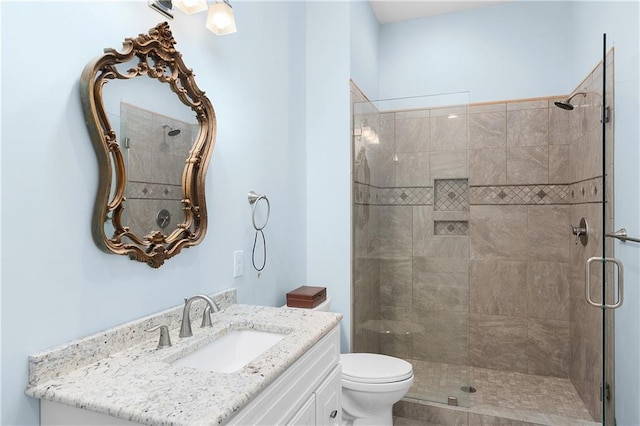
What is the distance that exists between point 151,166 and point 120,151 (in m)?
0.16

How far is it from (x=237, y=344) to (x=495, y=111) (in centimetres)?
272

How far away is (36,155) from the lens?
1.04 metres

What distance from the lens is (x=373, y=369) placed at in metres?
2.21

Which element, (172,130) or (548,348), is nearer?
(172,130)

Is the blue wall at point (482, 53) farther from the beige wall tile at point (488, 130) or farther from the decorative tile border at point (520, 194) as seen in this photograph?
the decorative tile border at point (520, 194)

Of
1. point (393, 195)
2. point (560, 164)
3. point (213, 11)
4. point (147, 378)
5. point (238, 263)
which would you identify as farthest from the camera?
point (560, 164)

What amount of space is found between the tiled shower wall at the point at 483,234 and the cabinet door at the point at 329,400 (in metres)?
0.97

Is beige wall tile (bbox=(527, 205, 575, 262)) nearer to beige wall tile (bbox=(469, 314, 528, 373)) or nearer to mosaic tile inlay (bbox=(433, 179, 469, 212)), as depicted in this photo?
beige wall tile (bbox=(469, 314, 528, 373))

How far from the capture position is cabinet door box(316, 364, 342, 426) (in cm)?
147

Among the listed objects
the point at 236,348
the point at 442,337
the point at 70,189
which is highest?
the point at 70,189

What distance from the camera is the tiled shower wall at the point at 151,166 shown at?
52.1 inches

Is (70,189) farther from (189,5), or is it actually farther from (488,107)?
(488,107)

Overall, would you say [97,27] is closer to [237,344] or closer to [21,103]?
[21,103]

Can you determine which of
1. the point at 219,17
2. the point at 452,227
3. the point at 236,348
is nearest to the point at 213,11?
the point at 219,17
